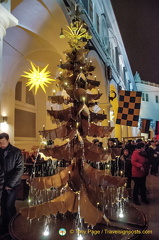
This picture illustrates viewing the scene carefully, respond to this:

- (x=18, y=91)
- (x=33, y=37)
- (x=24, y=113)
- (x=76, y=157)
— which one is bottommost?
(x=76, y=157)

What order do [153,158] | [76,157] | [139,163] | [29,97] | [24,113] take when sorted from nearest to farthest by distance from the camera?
[76,157] < [139,163] < [153,158] < [24,113] < [29,97]

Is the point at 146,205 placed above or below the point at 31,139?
below

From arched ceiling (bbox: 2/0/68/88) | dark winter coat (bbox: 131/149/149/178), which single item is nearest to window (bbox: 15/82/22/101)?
arched ceiling (bbox: 2/0/68/88)

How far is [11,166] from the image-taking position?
3871 millimetres

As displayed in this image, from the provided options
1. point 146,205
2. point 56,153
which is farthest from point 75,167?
point 146,205

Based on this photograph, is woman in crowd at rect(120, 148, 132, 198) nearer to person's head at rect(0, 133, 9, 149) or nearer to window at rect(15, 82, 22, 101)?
person's head at rect(0, 133, 9, 149)

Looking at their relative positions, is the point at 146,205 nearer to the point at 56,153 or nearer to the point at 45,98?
the point at 56,153

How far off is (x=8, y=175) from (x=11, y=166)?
19 cm

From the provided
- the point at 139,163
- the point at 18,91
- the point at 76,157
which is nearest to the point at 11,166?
the point at 76,157

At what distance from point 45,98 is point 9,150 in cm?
1064

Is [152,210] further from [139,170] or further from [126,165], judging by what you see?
[126,165]

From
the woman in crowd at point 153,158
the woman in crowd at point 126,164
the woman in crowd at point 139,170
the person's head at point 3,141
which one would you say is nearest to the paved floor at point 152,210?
the woman in crowd at point 139,170

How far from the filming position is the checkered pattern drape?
11672 millimetres

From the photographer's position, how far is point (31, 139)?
13633mm
